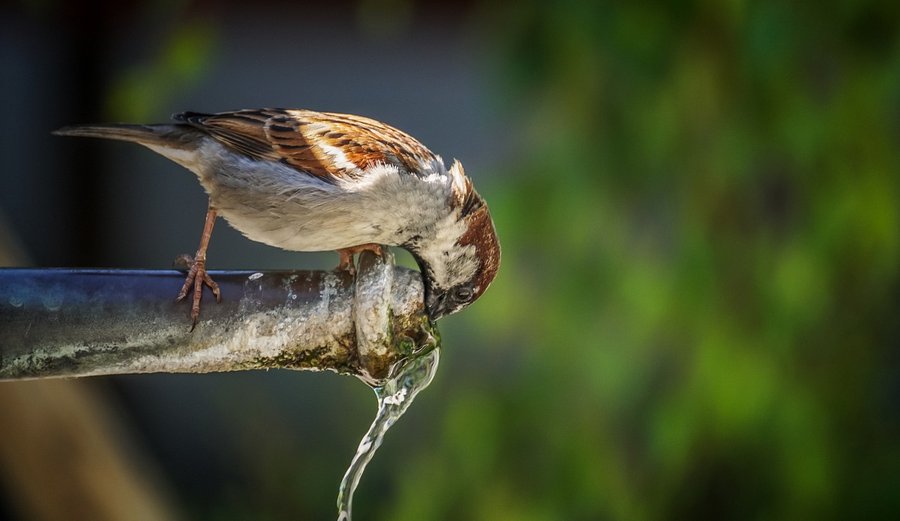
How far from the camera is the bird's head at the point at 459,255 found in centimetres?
135

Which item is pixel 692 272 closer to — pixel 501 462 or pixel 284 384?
pixel 501 462

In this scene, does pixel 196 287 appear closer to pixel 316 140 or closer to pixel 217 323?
pixel 217 323

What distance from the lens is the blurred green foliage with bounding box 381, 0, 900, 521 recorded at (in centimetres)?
215

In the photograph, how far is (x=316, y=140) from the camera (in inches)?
65.6

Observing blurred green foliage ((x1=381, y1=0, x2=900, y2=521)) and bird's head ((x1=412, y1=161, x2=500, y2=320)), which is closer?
bird's head ((x1=412, y1=161, x2=500, y2=320))

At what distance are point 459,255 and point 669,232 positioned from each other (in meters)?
0.94

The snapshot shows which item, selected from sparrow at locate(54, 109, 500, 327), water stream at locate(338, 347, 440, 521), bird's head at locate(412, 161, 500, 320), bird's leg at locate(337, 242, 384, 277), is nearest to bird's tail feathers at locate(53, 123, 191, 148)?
sparrow at locate(54, 109, 500, 327)

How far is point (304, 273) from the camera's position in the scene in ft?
4.01

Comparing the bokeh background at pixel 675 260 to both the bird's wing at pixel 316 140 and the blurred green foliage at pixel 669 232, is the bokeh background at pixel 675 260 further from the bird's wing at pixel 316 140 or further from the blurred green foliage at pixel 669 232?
the bird's wing at pixel 316 140

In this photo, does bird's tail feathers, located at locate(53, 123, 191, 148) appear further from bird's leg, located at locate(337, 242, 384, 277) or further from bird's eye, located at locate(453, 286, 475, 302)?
bird's eye, located at locate(453, 286, 475, 302)

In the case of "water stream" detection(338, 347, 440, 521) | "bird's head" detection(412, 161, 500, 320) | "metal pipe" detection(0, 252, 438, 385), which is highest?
"bird's head" detection(412, 161, 500, 320)

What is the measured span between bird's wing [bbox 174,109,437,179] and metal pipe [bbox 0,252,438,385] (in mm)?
322

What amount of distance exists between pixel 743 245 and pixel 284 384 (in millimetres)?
2531

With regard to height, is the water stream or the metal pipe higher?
the metal pipe
